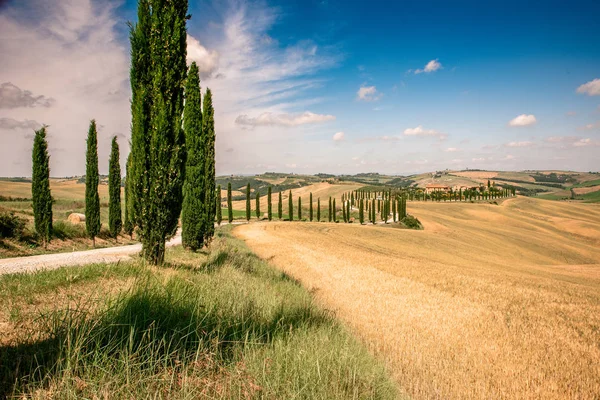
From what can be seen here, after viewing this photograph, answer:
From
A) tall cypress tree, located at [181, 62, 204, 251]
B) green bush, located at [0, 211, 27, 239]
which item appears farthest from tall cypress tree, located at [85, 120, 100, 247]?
tall cypress tree, located at [181, 62, 204, 251]

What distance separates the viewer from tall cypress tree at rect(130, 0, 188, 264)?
10133mm

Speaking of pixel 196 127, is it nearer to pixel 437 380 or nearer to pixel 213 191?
pixel 213 191

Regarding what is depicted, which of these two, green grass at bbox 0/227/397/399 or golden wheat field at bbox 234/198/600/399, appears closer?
green grass at bbox 0/227/397/399

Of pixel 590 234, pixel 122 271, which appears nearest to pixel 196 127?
pixel 122 271

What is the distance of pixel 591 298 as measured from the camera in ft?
38.5

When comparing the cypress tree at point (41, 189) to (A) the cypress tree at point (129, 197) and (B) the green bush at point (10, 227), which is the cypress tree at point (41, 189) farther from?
(A) the cypress tree at point (129, 197)

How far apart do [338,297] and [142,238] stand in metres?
6.84

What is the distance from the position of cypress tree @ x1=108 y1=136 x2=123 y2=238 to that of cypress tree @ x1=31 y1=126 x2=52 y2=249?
624cm

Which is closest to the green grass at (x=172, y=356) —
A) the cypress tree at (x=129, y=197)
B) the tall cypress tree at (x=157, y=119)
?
the tall cypress tree at (x=157, y=119)

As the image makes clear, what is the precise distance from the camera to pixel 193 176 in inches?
742

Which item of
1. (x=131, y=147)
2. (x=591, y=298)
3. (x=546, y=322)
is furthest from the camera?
(x=591, y=298)

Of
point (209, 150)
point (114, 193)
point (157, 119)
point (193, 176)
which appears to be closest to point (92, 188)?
point (114, 193)

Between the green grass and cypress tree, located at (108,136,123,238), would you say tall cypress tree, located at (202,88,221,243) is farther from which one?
the green grass

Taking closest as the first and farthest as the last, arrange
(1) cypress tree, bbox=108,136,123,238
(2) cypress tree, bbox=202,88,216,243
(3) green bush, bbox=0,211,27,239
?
(3) green bush, bbox=0,211,27,239 → (2) cypress tree, bbox=202,88,216,243 → (1) cypress tree, bbox=108,136,123,238
